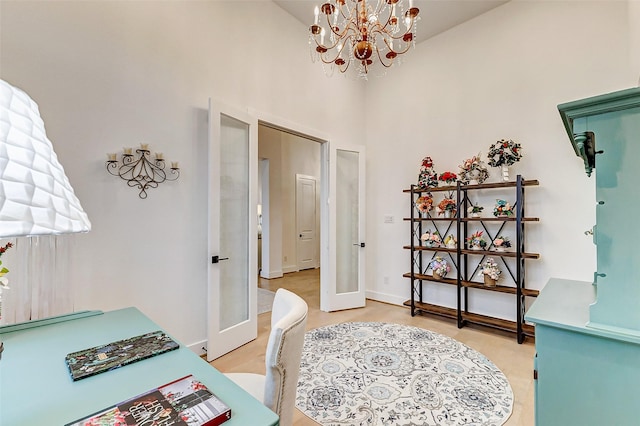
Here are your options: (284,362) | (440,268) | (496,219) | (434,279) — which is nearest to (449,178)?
(496,219)

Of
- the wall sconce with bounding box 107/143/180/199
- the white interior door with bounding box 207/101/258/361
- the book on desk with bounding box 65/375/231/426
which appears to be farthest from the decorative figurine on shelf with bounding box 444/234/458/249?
the book on desk with bounding box 65/375/231/426

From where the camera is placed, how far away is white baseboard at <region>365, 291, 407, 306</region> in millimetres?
4211

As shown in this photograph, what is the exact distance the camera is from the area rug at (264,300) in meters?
4.05

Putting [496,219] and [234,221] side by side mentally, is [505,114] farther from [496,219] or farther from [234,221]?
[234,221]

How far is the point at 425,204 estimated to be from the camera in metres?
3.70

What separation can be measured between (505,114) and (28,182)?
409 cm

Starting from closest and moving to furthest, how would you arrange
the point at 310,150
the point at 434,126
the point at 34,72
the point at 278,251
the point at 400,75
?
the point at 34,72
the point at 434,126
the point at 400,75
the point at 278,251
the point at 310,150

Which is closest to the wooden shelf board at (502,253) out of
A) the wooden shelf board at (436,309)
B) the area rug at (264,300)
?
the wooden shelf board at (436,309)

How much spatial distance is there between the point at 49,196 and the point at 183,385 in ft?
2.34

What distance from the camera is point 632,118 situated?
1060mm

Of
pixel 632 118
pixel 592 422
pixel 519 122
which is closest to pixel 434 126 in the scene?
pixel 519 122

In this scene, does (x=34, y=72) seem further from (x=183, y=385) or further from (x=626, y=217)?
(x=626, y=217)

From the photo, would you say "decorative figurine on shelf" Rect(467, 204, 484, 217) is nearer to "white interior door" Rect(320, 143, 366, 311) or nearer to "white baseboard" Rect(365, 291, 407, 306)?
"white interior door" Rect(320, 143, 366, 311)

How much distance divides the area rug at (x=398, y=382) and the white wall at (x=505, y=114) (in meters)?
1.22
